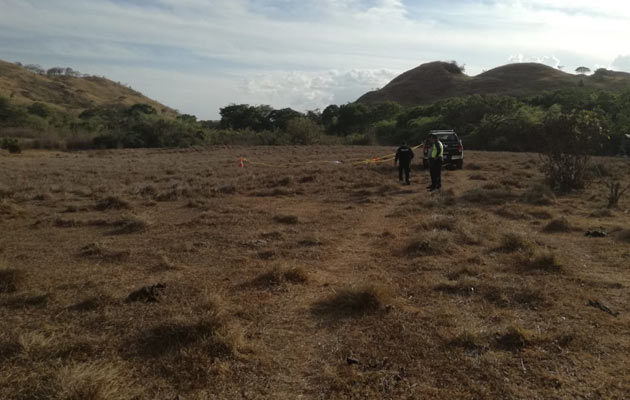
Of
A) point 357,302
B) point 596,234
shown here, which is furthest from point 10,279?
point 596,234

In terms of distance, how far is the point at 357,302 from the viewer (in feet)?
17.0

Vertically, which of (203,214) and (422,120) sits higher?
(422,120)

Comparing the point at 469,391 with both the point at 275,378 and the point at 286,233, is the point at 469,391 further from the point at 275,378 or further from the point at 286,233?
the point at 286,233

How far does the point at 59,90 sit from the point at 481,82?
2869 inches

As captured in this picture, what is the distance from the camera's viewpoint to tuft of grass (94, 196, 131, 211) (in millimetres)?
11875

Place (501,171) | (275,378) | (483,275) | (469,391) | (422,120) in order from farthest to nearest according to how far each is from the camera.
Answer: (422,120) → (501,171) → (483,275) → (275,378) → (469,391)

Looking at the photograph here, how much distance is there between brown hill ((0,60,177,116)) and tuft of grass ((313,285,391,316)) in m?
73.7

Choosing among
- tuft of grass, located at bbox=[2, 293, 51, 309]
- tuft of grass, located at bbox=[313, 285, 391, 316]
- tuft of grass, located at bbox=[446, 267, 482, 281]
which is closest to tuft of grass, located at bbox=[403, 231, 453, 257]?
tuft of grass, located at bbox=[446, 267, 482, 281]

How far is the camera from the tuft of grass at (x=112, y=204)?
1188 cm

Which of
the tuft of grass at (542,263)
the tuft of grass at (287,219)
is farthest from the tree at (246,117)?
the tuft of grass at (542,263)

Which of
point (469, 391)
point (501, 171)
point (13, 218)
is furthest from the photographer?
point (501, 171)

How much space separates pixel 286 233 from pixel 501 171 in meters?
13.1

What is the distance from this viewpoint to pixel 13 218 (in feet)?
34.8

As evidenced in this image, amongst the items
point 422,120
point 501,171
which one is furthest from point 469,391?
point 422,120
